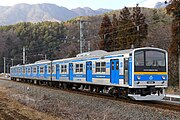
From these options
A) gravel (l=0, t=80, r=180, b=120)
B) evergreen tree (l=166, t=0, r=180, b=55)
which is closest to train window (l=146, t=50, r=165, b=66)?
gravel (l=0, t=80, r=180, b=120)

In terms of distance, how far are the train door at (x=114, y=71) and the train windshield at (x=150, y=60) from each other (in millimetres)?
1659

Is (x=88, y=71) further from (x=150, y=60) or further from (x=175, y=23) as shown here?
(x=175, y=23)

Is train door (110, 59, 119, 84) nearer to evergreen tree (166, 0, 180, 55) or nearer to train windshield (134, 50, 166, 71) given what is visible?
train windshield (134, 50, 166, 71)

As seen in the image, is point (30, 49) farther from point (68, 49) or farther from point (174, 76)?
point (174, 76)

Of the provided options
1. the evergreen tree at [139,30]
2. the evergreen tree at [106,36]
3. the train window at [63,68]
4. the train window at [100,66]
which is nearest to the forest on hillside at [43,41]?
the evergreen tree at [106,36]

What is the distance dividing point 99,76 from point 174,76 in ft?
42.5

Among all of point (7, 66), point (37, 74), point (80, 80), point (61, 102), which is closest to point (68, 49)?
point (7, 66)

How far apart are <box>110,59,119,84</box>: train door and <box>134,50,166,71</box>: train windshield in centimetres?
166

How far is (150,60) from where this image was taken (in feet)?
51.9

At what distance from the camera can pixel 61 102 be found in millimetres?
17453

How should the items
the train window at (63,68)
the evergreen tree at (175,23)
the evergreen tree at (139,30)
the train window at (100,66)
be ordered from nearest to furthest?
1. the train window at (100,66)
2. the evergreen tree at (175,23)
3. the train window at (63,68)
4. the evergreen tree at (139,30)

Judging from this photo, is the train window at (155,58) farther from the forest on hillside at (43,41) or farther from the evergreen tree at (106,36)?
the forest on hillside at (43,41)

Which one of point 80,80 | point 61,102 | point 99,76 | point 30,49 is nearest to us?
point 61,102

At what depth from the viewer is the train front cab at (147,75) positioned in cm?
1525
